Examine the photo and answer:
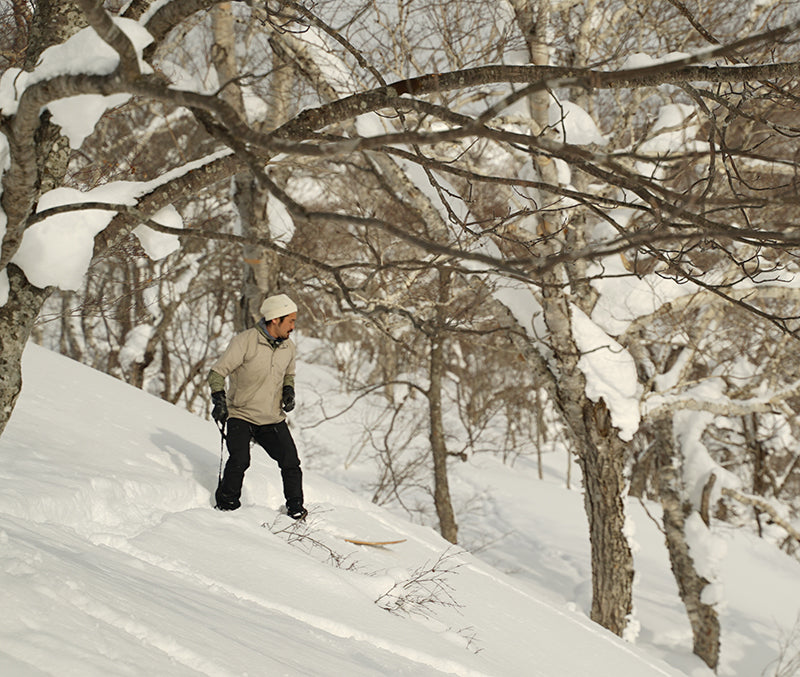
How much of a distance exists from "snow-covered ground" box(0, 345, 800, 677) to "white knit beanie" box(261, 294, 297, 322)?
4.18 feet

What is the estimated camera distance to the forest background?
1841 millimetres

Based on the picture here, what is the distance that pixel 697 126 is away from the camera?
6.26 meters

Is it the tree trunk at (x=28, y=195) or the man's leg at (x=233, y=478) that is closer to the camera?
the tree trunk at (x=28, y=195)

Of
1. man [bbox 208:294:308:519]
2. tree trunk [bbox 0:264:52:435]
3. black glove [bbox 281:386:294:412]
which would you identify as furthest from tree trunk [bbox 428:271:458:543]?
tree trunk [bbox 0:264:52:435]

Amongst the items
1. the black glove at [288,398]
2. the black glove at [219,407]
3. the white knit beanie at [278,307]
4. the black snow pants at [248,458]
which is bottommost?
the black snow pants at [248,458]

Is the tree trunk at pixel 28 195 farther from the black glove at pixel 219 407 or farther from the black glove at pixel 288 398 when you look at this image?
the black glove at pixel 288 398

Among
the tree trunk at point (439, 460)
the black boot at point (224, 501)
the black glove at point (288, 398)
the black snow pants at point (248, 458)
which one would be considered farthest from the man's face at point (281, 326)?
the tree trunk at point (439, 460)

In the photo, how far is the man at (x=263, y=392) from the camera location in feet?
14.9

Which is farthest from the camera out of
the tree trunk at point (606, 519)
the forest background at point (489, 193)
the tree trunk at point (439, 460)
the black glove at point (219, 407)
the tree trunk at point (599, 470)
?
the tree trunk at point (439, 460)

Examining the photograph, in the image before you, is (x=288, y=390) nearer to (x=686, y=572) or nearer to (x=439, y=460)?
(x=439, y=460)

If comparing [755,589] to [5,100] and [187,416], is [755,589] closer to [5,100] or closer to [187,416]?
[187,416]

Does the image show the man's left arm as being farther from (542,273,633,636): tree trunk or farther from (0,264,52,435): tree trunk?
(0,264,52,435): tree trunk

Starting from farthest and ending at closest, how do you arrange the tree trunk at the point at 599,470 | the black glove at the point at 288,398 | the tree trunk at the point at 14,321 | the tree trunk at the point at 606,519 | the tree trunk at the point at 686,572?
the tree trunk at the point at 686,572
the tree trunk at the point at 606,519
the tree trunk at the point at 599,470
the black glove at the point at 288,398
the tree trunk at the point at 14,321

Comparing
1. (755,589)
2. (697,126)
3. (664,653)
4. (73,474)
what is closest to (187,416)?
(73,474)
